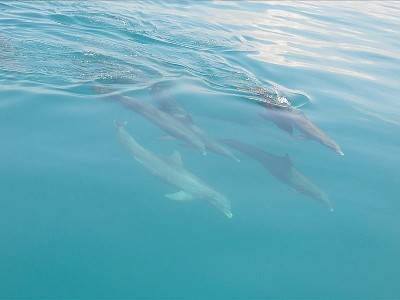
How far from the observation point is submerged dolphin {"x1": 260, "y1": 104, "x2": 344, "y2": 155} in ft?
31.0

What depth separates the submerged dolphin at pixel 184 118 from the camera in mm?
8797

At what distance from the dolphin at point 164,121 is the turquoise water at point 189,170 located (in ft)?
0.40

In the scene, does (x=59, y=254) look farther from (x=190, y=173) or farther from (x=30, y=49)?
(x=30, y=49)

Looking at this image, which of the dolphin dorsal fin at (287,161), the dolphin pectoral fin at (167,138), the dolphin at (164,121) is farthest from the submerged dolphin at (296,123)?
the dolphin pectoral fin at (167,138)

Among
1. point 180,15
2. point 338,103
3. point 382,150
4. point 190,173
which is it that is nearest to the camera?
point 190,173

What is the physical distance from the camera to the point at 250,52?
15.4 m

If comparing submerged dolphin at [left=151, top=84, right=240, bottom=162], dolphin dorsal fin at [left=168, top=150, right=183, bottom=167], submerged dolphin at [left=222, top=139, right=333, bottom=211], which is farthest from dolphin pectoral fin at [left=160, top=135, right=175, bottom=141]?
submerged dolphin at [left=222, top=139, right=333, bottom=211]

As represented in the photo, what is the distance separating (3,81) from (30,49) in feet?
8.64

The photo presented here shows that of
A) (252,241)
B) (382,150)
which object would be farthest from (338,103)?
(252,241)

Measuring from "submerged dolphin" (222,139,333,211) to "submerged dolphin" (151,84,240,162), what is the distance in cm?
30

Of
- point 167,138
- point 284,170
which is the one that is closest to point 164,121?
point 167,138

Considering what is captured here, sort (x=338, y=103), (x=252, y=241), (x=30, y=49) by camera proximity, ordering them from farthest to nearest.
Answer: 1. (x=30, y=49)
2. (x=338, y=103)
3. (x=252, y=241)

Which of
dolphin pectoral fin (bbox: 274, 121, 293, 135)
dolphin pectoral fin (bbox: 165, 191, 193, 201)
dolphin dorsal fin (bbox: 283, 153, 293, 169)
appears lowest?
dolphin pectoral fin (bbox: 165, 191, 193, 201)

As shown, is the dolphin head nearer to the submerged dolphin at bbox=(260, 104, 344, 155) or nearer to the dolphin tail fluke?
the submerged dolphin at bbox=(260, 104, 344, 155)
